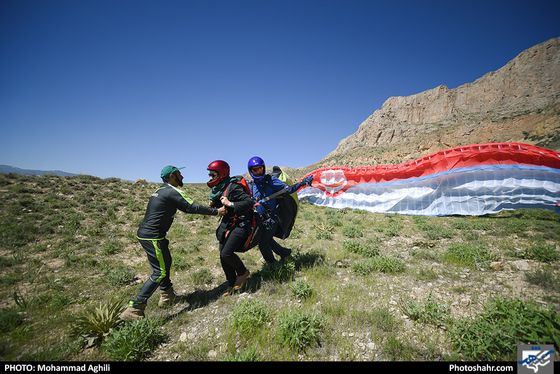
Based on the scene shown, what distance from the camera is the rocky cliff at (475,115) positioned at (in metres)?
49.6

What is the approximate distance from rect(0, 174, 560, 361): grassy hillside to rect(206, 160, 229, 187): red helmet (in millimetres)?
2501

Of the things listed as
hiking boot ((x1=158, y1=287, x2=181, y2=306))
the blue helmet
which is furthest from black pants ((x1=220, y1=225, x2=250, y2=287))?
the blue helmet

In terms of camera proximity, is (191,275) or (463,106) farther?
(463,106)

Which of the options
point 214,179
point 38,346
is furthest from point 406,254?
point 38,346

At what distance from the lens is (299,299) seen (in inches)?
160

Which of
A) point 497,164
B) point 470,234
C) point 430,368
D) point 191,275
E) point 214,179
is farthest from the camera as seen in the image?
point 497,164

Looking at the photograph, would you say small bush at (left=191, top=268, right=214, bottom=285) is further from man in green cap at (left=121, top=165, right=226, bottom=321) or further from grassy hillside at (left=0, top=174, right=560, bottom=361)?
man in green cap at (left=121, top=165, right=226, bottom=321)

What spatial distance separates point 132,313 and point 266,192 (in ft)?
11.3

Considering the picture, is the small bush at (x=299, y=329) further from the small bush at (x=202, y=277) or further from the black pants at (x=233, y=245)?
the small bush at (x=202, y=277)

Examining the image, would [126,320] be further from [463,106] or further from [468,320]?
[463,106]

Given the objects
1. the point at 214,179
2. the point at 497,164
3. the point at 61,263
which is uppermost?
the point at 497,164

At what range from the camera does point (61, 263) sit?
620cm

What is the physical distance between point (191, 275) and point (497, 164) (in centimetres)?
1476

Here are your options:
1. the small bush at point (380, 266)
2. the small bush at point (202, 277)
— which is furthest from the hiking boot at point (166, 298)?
the small bush at point (380, 266)
